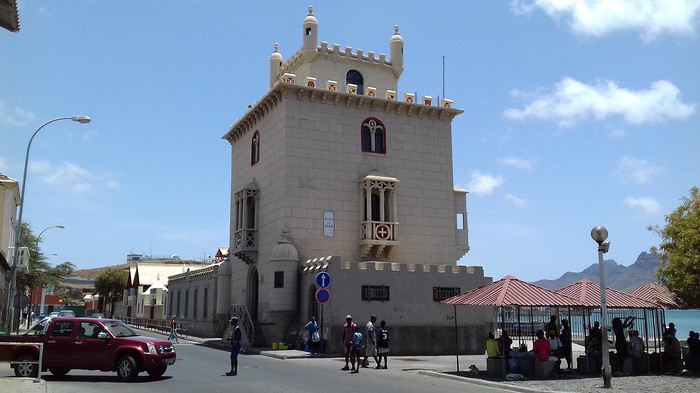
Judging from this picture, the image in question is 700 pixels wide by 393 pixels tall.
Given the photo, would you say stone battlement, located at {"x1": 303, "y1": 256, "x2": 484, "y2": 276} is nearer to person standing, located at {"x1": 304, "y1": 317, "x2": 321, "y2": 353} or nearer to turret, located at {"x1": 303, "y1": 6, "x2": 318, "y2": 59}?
person standing, located at {"x1": 304, "y1": 317, "x2": 321, "y2": 353}

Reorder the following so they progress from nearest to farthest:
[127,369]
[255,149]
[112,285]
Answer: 1. [127,369]
2. [255,149]
3. [112,285]

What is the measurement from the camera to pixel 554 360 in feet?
59.1

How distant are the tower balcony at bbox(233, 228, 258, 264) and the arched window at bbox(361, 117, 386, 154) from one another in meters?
8.13

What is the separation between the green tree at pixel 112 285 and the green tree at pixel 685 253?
89337 millimetres

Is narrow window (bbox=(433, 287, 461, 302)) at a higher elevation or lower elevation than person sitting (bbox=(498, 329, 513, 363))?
higher

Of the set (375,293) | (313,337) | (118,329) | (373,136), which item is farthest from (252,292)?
(118,329)

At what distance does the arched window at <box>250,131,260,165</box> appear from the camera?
37.5 m

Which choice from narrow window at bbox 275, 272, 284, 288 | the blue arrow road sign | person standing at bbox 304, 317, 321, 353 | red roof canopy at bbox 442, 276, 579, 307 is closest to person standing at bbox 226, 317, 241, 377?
the blue arrow road sign

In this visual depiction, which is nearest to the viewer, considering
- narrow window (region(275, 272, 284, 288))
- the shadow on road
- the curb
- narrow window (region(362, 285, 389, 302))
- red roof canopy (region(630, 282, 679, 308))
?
the curb

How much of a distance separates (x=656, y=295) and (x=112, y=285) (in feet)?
302

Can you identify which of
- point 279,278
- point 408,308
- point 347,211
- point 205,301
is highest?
point 347,211

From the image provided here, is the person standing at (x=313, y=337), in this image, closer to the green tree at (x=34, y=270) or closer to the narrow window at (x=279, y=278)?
the narrow window at (x=279, y=278)

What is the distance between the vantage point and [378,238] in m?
33.5

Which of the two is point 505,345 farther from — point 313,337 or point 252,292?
point 252,292
